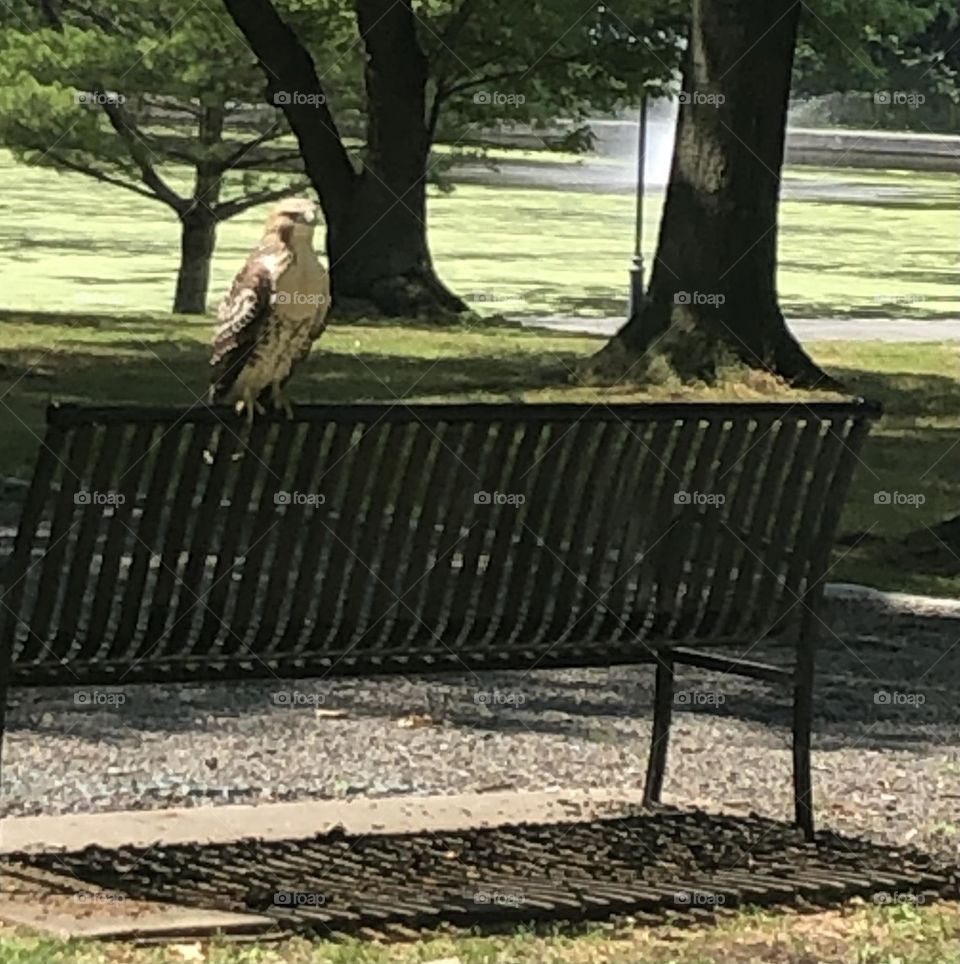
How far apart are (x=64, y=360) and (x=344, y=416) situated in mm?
14046

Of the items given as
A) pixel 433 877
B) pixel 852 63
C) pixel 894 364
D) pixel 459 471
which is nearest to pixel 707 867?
pixel 433 877

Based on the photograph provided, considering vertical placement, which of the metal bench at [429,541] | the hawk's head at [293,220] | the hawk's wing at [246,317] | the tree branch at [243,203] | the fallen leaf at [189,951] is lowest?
the fallen leaf at [189,951]

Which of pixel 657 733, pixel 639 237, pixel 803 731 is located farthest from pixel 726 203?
pixel 803 731

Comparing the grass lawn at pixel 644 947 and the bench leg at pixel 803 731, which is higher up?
the bench leg at pixel 803 731

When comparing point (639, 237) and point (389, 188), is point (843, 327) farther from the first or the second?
point (389, 188)

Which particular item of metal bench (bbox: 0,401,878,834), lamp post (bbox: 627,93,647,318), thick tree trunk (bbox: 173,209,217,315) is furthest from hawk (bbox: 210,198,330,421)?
thick tree trunk (bbox: 173,209,217,315)

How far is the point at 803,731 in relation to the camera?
20.8 feet

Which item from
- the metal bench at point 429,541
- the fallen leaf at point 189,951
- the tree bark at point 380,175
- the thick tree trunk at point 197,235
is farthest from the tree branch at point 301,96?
the fallen leaf at point 189,951

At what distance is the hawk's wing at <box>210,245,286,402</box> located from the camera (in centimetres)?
665

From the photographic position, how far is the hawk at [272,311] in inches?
259

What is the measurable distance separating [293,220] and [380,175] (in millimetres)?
16695

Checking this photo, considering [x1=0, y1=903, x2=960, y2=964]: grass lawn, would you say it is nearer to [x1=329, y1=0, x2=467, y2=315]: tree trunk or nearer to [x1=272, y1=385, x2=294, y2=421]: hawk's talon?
[x1=272, y1=385, x2=294, y2=421]: hawk's talon

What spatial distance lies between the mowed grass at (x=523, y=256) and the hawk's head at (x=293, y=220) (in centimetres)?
1894

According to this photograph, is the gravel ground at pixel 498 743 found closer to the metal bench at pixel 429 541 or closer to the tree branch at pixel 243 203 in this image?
the metal bench at pixel 429 541
